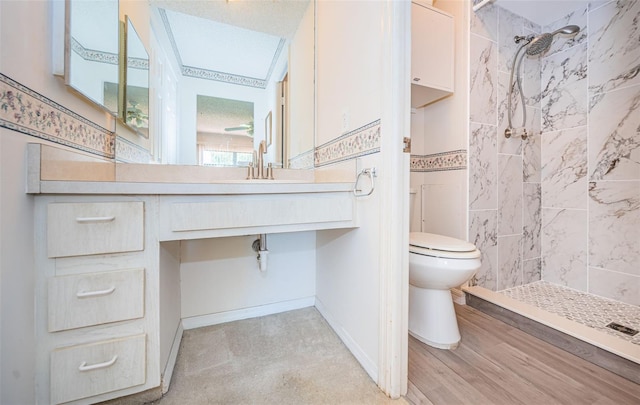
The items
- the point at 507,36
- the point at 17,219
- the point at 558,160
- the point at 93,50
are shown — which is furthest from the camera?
the point at 558,160

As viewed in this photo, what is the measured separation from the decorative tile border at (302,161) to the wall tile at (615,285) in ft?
6.87

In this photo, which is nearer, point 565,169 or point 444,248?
point 444,248

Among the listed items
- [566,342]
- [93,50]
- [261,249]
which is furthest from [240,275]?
[566,342]

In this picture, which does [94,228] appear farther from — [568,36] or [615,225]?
[568,36]

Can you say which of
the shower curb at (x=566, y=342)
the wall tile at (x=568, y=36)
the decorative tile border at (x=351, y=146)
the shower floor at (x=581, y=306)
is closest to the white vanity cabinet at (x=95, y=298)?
the decorative tile border at (x=351, y=146)

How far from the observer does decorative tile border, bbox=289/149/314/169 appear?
5.57 ft

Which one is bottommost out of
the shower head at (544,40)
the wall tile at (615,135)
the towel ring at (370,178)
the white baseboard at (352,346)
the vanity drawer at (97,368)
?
the white baseboard at (352,346)

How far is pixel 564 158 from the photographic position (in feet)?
6.35

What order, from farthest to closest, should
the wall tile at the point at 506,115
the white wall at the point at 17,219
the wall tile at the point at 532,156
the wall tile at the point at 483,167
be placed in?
the wall tile at the point at 532,156, the wall tile at the point at 506,115, the wall tile at the point at 483,167, the white wall at the point at 17,219

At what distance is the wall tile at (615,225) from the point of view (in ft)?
5.31

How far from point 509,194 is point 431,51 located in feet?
3.83

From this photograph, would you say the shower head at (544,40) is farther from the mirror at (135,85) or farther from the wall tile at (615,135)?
the mirror at (135,85)

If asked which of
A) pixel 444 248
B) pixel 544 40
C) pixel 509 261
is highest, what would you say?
pixel 544 40

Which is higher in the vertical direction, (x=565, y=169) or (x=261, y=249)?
(x=565, y=169)
